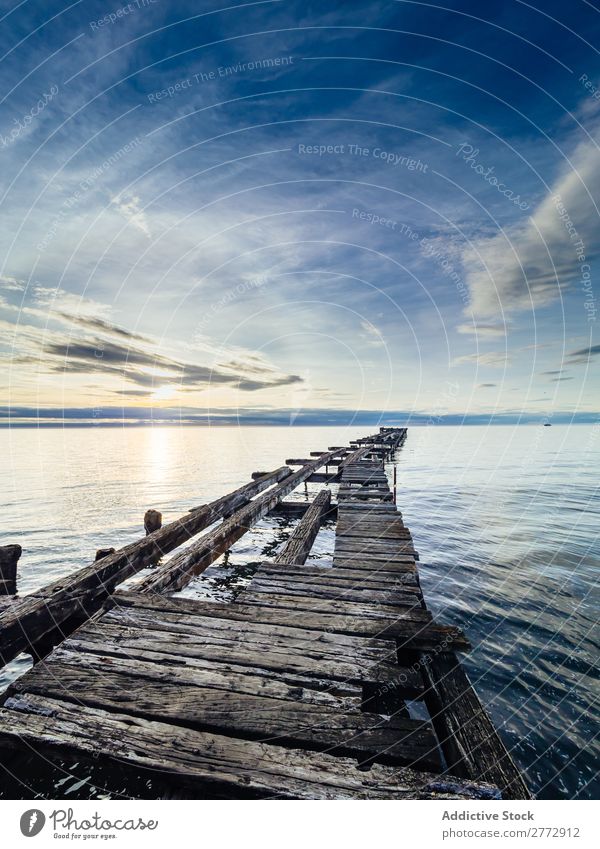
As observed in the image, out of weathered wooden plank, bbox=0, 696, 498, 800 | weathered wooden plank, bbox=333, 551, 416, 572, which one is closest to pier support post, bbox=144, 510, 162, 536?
weathered wooden plank, bbox=333, 551, 416, 572

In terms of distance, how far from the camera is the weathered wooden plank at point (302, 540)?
692 centimetres

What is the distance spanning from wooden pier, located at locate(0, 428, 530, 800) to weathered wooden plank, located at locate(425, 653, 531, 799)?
1 centimetres

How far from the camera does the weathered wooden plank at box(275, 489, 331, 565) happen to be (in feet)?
22.7

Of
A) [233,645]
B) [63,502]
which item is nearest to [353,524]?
[233,645]

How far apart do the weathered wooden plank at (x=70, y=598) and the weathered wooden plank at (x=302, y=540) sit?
2333 millimetres

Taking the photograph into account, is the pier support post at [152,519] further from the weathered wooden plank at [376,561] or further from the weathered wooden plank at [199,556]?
the weathered wooden plank at [376,561]

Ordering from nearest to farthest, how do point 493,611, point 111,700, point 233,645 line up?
point 111,700 < point 233,645 < point 493,611

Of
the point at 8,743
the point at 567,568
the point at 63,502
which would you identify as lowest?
the point at 63,502

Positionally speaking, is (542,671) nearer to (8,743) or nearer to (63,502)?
(8,743)

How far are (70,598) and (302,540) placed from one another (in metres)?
4.46

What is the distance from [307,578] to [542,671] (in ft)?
15.2
